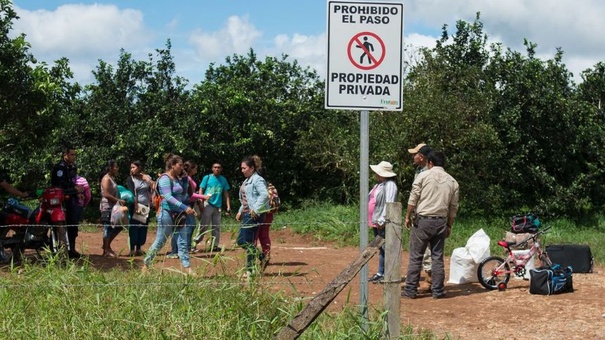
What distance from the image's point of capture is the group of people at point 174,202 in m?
10.3

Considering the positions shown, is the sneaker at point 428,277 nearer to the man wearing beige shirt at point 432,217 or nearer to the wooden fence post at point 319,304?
the man wearing beige shirt at point 432,217

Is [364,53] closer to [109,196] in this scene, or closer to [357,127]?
[109,196]

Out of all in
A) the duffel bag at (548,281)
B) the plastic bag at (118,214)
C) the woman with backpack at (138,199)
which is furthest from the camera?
the woman with backpack at (138,199)

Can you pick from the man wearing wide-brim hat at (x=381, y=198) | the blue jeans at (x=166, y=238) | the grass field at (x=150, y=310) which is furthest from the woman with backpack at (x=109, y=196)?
the grass field at (x=150, y=310)

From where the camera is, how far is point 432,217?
31.3ft

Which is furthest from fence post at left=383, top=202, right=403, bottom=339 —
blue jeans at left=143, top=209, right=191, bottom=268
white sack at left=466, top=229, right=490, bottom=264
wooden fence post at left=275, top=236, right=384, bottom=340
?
white sack at left=466, top=229, right=490, bottom=264

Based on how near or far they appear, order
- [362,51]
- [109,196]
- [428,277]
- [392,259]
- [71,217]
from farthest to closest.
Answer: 1. [109,196]
2. [71,217]
3. [428,277]
4. [362,51]
5. [392,259]

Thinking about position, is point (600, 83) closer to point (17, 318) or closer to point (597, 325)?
point (597, 325)

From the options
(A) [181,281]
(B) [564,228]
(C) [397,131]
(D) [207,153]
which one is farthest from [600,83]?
(A) [181,281]

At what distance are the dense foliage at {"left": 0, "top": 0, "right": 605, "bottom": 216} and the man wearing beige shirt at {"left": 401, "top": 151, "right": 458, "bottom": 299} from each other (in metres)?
7.77

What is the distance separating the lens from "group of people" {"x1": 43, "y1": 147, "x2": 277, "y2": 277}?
10.3 metres

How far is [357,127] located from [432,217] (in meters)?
10.0

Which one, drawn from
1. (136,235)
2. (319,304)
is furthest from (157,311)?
(136,235)

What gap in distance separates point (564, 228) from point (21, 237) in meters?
11.3
